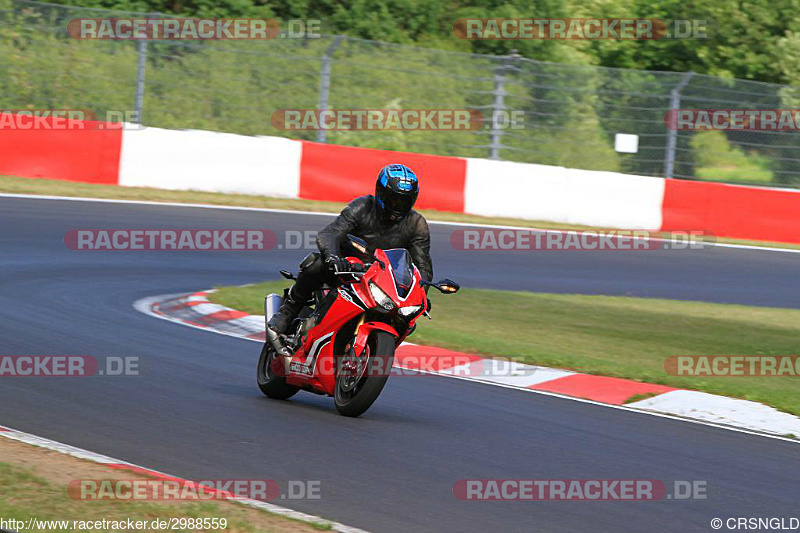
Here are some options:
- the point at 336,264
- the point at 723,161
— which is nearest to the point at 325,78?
the point at 723,161

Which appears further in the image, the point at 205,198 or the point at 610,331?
the point at 205,198

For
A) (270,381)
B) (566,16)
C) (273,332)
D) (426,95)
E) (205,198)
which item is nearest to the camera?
(273,332)

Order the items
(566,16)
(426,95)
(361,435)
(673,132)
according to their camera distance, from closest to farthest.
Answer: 1. (361,435)
2. (673,132)
3. (426,95)
4. (566,16)

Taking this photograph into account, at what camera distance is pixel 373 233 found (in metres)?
8.16

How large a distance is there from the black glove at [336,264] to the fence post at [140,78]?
1388 cm

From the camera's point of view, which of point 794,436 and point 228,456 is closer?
point 228,456

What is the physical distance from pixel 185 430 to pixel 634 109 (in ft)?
53.4

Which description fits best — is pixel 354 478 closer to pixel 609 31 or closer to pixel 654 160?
pixel 654 160

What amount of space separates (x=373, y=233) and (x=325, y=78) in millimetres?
13896

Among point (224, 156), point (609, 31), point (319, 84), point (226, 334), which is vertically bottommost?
point (226, 334)

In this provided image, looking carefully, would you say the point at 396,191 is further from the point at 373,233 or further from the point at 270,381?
the point at 270,381

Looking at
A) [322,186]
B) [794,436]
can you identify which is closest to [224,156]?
[322,186]

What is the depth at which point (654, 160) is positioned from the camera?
22219mm

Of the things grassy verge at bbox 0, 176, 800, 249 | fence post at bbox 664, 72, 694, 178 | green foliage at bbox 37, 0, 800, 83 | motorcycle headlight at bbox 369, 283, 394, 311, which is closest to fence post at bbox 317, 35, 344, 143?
grassy verge at bbox 0, 176, 800, 249
